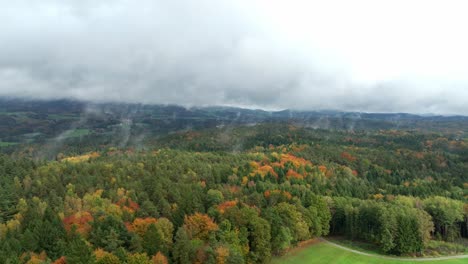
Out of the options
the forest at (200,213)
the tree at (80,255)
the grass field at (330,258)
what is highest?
the tree at (80,255)

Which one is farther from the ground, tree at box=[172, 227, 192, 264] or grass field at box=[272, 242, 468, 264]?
tree at box=[172, 227, 192, 264]

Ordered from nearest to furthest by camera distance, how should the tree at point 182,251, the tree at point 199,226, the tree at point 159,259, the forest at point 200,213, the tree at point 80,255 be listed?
the tree at point 80,255
the tree at point 159,259
the tree at point 182,251
the forest at point 200,213
the tree at point 199,226

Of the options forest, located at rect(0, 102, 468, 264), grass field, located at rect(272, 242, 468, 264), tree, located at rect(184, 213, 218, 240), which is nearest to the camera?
forest, located at rect(0, 102, 468, 264)

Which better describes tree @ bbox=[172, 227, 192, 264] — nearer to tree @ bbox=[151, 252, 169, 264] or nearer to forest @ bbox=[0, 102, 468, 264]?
forest @ bbox=[0, 102, 468, 264]

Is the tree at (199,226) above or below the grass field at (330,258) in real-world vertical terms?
above

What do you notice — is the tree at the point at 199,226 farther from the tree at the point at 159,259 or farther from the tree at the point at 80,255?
the tree at the point at 80,255

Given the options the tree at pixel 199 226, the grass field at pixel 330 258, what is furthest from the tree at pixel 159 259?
the grass field at pixel 330 258

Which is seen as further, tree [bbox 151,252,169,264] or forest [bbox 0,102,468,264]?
forest [bbox 0,102,468,264]

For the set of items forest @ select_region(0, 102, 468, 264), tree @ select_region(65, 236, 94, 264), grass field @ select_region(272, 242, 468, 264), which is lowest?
grass field @ select_region(272, 242, 468, 264)

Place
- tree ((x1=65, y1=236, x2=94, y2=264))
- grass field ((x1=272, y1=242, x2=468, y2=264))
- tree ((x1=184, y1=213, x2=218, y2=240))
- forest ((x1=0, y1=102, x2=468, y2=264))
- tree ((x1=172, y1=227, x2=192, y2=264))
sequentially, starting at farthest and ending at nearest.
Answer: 1. grass field ((x1=272, y1=242, x2=468, y2=264))
2. tree ((x1=184, y1=213, x2=218, y2=240))
3. forest ((x1=0, y1=102, x2=468, y2=264))
4. tree ((x1=172, y1=227, x2=192, y2=264))
5. tree ((x1=65, y1=236, x2=94, y2=264))

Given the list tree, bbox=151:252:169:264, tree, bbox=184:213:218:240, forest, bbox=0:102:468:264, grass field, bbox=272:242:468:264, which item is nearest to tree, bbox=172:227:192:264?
forest, bbox=0:102:468:264

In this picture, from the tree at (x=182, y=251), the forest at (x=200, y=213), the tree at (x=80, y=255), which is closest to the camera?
the tree at (x=80, y=255)

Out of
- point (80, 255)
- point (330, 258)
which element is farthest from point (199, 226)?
point (330, 258)
